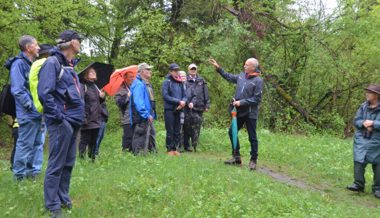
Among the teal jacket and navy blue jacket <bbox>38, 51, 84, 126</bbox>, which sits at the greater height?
navy blue jacket <bbox>38, 51, 84, 126</bbox>

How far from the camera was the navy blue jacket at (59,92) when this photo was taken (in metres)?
4.86

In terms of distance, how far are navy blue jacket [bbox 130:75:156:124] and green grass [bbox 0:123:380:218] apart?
869 mm

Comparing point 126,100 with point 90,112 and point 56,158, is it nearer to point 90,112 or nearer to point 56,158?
point 90,112

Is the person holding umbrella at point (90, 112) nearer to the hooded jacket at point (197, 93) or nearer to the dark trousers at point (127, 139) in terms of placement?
the dark trousers at point (127, 139)

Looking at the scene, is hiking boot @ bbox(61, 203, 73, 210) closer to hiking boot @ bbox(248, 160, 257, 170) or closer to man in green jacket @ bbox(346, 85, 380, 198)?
hiking boot @ bbox(248, 160, 257, 170)

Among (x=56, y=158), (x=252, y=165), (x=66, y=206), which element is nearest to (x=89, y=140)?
(x=66, y=206)

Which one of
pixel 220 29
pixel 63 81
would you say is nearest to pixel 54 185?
pixel 63 81

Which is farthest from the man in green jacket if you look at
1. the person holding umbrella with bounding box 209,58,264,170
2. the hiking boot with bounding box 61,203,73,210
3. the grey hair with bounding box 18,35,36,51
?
the grey hair with bounding box 18,35,36,51

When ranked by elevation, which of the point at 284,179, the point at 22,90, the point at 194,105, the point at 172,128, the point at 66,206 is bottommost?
the point at 284,179

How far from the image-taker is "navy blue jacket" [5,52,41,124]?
257 inches

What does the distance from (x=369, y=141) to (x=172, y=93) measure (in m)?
4.52

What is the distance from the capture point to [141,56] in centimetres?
2411

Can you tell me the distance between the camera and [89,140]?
28.3 ft

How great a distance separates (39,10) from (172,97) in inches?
302
